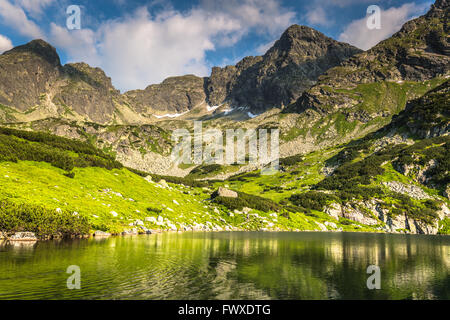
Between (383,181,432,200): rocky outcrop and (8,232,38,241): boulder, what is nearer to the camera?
(8,232,38,241): boulder

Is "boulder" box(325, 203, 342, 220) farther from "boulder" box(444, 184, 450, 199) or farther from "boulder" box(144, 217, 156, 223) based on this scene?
"boulder" box(144, 217, 156, 223)

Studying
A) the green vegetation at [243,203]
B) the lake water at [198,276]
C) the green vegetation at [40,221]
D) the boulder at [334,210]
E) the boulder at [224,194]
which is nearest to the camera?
the lake water at [198,276]

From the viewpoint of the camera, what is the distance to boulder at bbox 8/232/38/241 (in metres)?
40.8

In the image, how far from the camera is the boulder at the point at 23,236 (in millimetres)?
40844

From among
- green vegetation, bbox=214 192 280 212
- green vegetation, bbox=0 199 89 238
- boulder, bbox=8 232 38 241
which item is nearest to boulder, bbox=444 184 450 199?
green vegetation, bbox=214 192 280 212

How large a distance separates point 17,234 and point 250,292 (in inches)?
1575

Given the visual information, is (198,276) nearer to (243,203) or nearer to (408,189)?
(243,203)

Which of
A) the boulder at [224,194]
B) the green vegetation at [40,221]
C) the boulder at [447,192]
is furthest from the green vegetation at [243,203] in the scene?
the boulder at [447,192]

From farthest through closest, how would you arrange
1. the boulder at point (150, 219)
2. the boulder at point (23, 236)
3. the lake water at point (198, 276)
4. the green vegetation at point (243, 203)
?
the green vegetation at point (243, 203) → the boulder at point (150, 219) → the boulder at point (23, 236) → the lake water at point (198, 276)

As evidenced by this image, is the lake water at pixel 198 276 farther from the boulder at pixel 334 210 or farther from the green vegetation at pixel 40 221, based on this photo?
the boulder at pixel 334 210

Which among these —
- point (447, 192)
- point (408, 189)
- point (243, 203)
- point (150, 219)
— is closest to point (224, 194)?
point (243, 203)

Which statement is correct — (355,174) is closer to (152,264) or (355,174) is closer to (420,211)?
(420,211)
